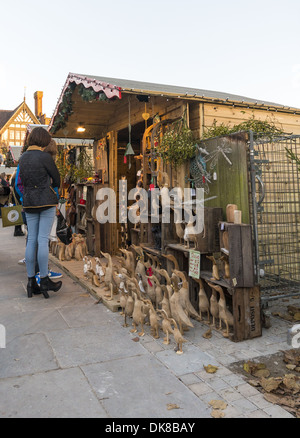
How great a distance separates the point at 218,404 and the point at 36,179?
Answer: 344cm

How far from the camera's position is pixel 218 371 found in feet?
9.74

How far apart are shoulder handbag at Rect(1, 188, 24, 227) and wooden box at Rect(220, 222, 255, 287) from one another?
14.4ft

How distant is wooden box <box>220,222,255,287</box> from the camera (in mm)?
3588

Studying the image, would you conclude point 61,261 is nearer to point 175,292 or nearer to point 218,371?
point 175,292

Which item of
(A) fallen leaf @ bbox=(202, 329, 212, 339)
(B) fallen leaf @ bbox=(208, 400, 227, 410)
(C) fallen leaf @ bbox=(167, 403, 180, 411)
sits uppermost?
(A) fallen leaf @ bbox=(202, 329, 212, 339)

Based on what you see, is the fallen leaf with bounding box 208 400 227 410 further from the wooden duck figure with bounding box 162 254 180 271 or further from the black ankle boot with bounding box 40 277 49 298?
the black ankle boot with bounding box 40 277 49 298

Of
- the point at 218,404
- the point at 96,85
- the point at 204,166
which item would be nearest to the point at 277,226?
the point at 204,166

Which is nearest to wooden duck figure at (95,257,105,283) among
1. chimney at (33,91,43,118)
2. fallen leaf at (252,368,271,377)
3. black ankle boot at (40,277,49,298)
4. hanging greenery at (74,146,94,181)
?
black ankle boot at (40,277,49,298)

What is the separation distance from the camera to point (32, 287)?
5.18 m

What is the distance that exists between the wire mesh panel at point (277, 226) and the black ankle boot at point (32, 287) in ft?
9.84

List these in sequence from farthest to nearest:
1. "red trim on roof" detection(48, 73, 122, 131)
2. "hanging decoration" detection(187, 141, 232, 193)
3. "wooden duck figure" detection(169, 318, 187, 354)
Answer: "red trim on roof" detection(48, 73, 122, 131) < "hanging decoration" detection(187, 141, 232, 193) < "wooden duck figure" detection(169, 318, 187, 354)

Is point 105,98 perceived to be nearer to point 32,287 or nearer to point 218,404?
point 32,287

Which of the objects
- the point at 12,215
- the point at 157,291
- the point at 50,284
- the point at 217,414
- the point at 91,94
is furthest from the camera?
the point at 12,215
